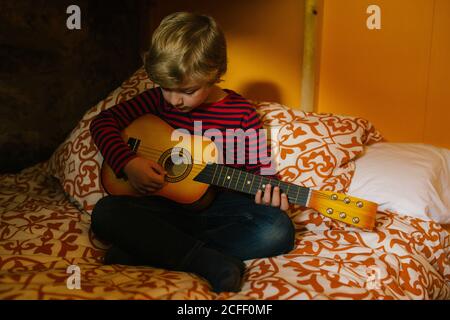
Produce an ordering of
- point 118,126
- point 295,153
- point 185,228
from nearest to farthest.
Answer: point 185,228, point 118,126, point 295,153

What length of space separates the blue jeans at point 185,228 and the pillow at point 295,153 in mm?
228

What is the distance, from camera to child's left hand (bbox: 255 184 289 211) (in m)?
1.08

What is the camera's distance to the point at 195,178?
1159mm

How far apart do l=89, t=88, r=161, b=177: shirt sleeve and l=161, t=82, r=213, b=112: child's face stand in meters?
0.16

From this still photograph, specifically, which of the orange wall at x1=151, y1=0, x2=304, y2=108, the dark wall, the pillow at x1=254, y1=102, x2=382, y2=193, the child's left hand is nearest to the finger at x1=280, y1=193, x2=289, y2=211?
the child's left hand

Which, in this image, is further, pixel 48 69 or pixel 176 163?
pixel 48 69

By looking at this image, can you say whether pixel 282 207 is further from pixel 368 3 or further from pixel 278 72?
pixel 368 3

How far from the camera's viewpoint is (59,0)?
1.81 metres

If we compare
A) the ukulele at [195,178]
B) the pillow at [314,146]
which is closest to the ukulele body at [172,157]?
the ukulele at [195,178]

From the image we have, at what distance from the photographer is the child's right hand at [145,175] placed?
1.14 meters

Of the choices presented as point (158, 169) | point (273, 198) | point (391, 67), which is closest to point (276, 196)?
point (273, 198)

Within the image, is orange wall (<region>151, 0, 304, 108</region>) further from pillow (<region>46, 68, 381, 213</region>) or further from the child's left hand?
the child's left hand

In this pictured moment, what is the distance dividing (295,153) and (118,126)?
57 centimetres

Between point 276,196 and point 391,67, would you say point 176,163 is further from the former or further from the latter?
point 391,67
